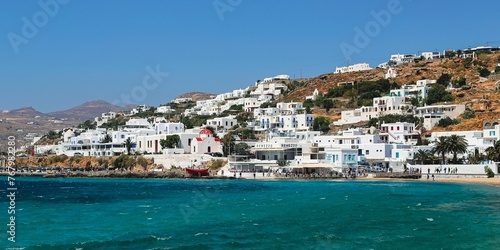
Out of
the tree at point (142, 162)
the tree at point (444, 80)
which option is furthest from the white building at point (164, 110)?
the tree at point (444, 80)

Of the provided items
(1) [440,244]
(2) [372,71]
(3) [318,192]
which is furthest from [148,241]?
(2) [372,71]

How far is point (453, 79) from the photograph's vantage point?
12988 centimetres

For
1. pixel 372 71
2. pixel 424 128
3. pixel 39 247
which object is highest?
pixel 372 71

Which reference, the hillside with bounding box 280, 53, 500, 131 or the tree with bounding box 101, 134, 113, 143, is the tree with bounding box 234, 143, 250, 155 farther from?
the tree with bounding box 101, 134, 113, 143

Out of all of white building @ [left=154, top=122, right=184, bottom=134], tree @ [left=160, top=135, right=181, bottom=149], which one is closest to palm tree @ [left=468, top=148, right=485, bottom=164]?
tree @ [left=160, top=135, right=181, bottom=149]

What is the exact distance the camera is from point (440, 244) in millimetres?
26297

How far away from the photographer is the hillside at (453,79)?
338 ft

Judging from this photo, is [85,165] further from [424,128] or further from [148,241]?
[148,241]

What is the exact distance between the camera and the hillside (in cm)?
10291

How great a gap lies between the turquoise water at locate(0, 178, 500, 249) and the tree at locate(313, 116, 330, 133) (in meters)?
55.8

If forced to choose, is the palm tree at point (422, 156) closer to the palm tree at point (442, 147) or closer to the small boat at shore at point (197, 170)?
the palm tree at point (442, 147)

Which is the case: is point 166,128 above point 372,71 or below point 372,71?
below

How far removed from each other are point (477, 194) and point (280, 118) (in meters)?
70.8

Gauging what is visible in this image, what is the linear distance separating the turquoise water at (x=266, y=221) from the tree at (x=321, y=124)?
55.8 metres
